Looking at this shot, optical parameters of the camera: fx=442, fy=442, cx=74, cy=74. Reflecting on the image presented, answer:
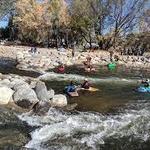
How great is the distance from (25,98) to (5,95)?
1034 millimetres

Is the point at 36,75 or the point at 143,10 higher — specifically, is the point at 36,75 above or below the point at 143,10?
below

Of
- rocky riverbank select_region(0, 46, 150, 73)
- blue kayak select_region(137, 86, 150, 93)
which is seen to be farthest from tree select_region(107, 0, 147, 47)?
blue kayak select_region(137, 86, 150, 93)

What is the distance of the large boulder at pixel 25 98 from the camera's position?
22.5 meters

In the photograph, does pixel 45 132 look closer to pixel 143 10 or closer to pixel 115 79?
pixel 115 79

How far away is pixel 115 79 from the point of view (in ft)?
123

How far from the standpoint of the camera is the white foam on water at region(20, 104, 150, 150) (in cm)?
1769

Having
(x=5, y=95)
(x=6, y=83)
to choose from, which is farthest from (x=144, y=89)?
(x=5, y=95)

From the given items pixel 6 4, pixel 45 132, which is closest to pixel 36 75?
pixel 45 132

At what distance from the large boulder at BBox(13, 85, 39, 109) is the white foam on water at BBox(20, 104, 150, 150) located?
1231 mm

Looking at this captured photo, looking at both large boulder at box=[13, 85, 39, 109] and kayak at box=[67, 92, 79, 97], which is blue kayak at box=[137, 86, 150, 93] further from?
large boulder at box=[13, 85, 39, 109]

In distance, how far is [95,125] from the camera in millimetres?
19578

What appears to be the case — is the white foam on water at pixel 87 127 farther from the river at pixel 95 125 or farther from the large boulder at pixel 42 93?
the large boulder at pixel 42 93

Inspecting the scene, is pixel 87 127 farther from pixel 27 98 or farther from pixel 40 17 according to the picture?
pixel 40 17

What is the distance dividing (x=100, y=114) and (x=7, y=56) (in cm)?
3682
